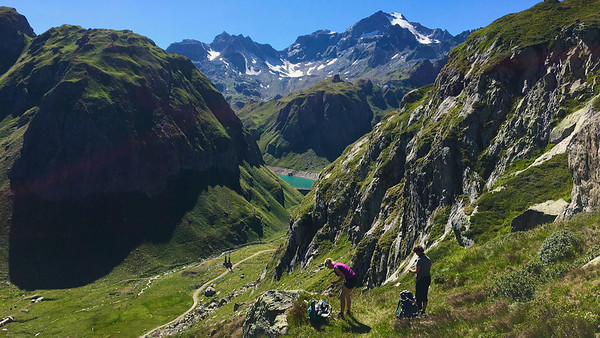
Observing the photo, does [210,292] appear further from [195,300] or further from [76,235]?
[76,235]

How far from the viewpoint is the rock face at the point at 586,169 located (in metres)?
23.6

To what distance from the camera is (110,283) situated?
496ft

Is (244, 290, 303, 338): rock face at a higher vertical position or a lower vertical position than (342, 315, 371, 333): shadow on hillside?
higher

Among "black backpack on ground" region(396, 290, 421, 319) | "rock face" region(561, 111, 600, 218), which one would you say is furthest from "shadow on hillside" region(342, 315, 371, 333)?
"rock face" region(561, 111, 600, 218)

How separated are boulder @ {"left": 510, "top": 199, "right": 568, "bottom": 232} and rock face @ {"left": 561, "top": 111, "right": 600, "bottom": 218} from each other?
156 centimetres

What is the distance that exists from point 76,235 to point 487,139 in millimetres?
189997

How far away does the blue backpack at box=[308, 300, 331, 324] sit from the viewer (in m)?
20.1

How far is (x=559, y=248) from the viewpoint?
17.9 meters

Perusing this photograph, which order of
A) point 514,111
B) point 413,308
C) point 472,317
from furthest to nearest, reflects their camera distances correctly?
point 514,111 → point 413,308 → point 472,317

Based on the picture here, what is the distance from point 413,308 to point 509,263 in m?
7.87

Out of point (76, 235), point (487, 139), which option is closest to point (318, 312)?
point (487, 139)

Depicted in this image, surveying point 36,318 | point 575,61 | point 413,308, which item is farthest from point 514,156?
point 36,318

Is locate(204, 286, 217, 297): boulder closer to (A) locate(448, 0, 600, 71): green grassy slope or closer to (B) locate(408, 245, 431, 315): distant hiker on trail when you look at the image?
(A) locate(448, 0, 600, 71): green grassy slope

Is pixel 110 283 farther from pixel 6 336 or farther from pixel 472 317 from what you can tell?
pixel 472 317
